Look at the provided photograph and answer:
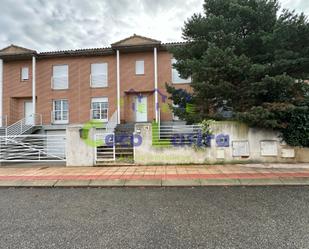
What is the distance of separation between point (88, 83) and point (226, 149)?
38.7 ft

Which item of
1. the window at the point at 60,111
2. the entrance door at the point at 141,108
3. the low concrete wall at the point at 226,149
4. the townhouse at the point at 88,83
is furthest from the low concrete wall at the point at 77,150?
the window at the point at 60,111

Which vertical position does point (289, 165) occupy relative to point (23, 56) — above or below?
below

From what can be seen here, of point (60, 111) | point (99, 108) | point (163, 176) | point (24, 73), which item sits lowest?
point (163, 176)

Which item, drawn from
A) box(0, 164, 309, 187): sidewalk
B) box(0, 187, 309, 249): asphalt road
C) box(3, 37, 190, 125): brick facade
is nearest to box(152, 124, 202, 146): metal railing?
box(0, 164, 309, 187): sidewalk

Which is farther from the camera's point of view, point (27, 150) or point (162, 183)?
point (27, 150)

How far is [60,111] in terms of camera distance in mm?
16469

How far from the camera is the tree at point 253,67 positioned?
25.4ft

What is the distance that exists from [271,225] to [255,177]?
311 cm

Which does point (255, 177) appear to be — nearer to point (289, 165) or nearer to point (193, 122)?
point (289, 165)

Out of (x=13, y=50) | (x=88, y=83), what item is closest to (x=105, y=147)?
(x=88, y=83)

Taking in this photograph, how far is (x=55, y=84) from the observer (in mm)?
16547

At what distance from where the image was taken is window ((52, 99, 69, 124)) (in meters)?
16.4

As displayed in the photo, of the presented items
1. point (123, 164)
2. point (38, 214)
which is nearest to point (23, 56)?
point (123, 164)

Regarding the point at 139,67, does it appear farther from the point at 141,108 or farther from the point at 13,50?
the point at 13,50
